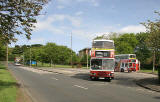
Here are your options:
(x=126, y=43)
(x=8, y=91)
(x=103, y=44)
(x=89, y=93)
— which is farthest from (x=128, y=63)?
(x=126, y=43)

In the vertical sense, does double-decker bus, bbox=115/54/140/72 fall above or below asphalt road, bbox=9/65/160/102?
above

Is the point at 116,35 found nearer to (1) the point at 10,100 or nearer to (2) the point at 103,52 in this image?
(2) the point at 103,52

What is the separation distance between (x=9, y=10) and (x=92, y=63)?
1281 cm

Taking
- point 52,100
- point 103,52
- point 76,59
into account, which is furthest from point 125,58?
point 76,59

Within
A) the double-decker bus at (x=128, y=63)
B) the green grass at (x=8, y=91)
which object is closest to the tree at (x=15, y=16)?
the green grass at (x=8, y=91)

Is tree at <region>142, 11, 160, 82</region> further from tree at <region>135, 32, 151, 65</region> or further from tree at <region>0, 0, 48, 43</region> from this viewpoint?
tree at <region>135, 32, 151, 65</region>

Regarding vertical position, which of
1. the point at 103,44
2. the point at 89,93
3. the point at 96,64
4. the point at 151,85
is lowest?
the point at 151,85

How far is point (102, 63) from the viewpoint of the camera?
21.0 m

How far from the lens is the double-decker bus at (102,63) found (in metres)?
20.7

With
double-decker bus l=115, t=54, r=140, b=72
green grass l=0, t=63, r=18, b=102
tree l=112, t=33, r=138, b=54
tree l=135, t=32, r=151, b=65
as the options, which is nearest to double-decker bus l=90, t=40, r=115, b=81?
green grass l=0, t=63, r=18, b=102

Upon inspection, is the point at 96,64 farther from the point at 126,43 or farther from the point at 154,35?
the point at 126,43

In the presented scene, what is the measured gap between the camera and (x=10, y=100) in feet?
28.2

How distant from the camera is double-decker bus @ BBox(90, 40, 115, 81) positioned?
67.8 feet

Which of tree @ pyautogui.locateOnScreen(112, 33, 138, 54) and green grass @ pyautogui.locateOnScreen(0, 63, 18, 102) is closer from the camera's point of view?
green grass @ pyautogui.locateOnScreen(0, 63, 18, 102)
